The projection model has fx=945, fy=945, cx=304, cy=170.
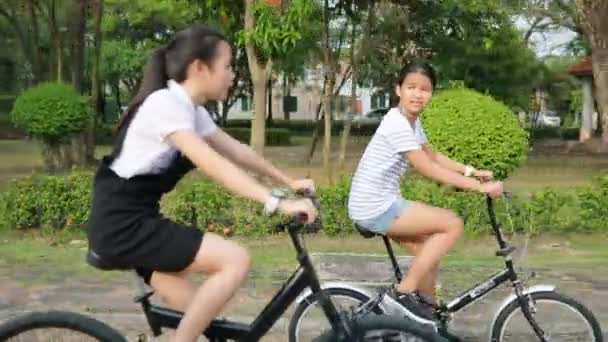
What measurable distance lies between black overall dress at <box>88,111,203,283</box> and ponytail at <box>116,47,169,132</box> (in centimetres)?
6

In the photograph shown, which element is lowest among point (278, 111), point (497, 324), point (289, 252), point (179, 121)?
point (278, 111)

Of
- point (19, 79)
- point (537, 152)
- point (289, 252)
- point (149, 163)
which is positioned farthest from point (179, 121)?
point (19, 79)

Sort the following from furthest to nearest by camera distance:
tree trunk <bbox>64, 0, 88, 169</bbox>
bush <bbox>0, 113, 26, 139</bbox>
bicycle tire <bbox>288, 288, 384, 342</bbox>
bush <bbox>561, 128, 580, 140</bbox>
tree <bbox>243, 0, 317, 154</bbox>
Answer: bush <bbox>561, 128, 580, 140</bbox> < bush <bbox>0, 113, 26, 139</bbox> < tree trunk <bbox>64, 0, 88, 169</bbox> < tree <bbox>243, 0, 317, 154</bbox> < bicycle tire <bbox>288, 288, 384, 342</bbox>

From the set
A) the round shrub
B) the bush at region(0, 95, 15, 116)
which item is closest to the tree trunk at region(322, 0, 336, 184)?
the round shrub

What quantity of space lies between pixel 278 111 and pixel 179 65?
232 ft

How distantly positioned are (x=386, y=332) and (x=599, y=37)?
25.3 m

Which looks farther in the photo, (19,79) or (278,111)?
(278,111)

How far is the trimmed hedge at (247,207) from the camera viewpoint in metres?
10.1

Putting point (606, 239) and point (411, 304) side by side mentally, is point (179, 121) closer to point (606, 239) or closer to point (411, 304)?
point (411, 304)

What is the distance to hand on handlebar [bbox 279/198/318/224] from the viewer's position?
340 cm

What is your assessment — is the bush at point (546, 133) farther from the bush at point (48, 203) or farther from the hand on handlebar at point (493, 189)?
→ the hand on handlebar at point (493, 189)

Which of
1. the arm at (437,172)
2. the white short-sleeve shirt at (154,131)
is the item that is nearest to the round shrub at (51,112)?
the arm at (437,172)

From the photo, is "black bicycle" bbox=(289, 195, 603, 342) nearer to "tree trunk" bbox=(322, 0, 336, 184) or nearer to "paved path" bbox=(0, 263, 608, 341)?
"paved path" bbox=(0, 263, 608, 341)

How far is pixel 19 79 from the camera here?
155 feet
